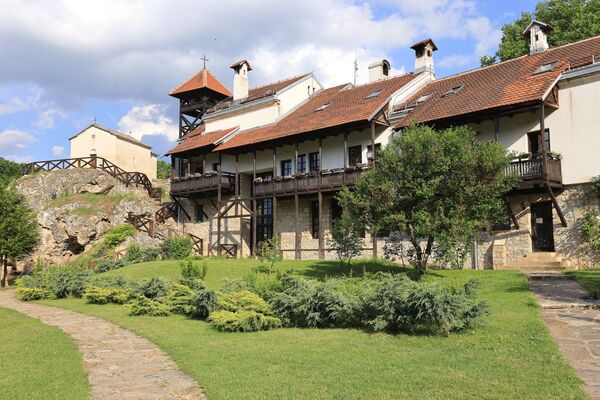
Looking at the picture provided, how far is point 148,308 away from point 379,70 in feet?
70.3

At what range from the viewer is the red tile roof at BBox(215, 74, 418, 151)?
76.6ft

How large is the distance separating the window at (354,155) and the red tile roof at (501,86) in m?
2.58

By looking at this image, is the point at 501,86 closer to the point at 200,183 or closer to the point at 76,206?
the point at 200,183

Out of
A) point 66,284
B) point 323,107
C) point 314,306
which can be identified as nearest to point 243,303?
point 314,306

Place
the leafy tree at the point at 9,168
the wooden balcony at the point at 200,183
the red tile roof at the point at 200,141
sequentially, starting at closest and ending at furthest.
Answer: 1. the wooden balcony at the point at 200,183
2. the red tile roof at the point at 200,141
3. the leafy tree at the point at 9,168

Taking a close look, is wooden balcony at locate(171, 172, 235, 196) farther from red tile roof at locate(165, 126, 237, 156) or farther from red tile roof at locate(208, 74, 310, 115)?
red tile roof at locate(208, 74, 310, 115)

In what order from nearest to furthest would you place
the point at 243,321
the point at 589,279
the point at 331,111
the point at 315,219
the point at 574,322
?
the point at 574,322 < the point at 243,321 < the point at 589,279 < the point at 331,111 < the point at 315,219

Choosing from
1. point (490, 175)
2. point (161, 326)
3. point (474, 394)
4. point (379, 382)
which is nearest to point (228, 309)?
point (161, 326)

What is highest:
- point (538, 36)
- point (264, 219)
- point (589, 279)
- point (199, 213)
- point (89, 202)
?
point (538, 36)

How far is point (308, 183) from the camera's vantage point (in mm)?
24484

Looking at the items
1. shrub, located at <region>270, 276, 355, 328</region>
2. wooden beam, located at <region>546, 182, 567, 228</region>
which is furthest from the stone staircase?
shrub, located at <region>270, 276, 355, 328</region>

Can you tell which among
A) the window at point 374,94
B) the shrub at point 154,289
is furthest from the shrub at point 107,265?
the window at point 374,94

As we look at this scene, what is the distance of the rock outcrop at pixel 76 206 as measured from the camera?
2991 cm

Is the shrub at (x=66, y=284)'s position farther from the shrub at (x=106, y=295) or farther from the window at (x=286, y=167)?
the window at (x=286, y=167)
